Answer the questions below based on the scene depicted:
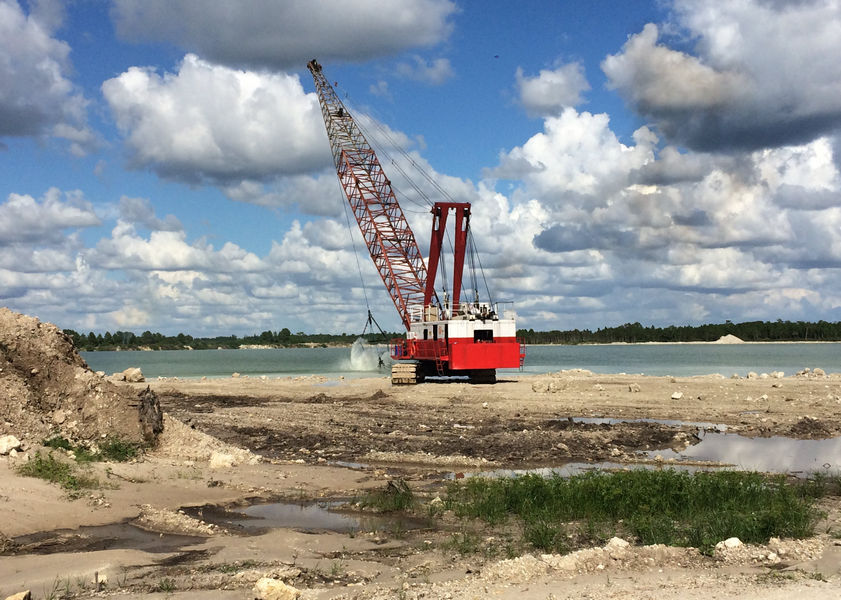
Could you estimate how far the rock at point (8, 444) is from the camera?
13.0 m

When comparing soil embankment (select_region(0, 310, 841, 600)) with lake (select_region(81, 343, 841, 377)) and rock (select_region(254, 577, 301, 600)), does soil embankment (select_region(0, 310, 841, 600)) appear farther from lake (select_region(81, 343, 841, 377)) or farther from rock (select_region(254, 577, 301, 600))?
lake (select_region(81, 343, 841, 377))

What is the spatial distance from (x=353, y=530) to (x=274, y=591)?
3972 millimetres

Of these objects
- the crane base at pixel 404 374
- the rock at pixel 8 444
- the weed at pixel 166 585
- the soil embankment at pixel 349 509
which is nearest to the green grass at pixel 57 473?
the soil embankment at pixel 349 509

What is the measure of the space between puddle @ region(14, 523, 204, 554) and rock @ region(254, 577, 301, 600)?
2.92 metres

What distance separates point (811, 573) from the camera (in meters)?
8.54

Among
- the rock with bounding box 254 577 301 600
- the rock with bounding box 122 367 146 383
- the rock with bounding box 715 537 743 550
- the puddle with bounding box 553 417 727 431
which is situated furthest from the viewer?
the rock with bounding box 122 367 146 383

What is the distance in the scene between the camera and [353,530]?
1179 centimetres

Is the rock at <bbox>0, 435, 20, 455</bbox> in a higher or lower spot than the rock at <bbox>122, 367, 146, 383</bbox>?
higher

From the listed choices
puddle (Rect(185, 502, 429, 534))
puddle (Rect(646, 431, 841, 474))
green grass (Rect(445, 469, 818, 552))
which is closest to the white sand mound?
puddle (Rect(646, 431, 841, 474))

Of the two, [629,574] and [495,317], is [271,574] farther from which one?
[495,317]

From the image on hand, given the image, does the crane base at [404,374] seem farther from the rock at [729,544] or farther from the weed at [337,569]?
the rock at [729,544]

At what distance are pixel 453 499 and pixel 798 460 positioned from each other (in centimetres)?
1027

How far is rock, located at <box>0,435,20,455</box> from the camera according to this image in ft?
42.7

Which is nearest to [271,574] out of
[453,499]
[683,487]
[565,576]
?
[565,576]
